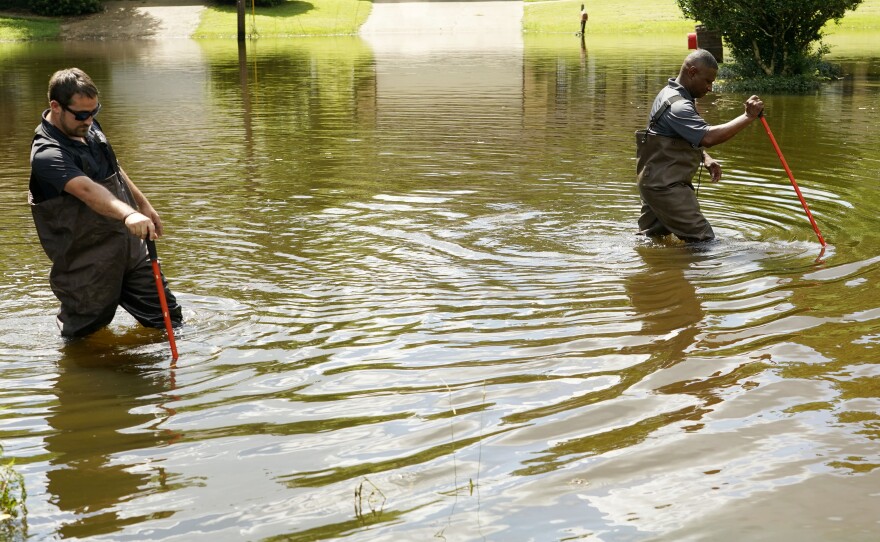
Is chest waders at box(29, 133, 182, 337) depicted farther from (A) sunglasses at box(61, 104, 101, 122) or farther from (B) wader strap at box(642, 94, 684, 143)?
(B) wader strap at box(642, 94, 684, 143)

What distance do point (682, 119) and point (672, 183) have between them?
2.13 ft

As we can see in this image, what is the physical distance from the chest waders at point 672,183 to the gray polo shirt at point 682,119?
0.10m

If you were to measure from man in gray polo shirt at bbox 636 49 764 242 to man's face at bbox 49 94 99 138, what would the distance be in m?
5.21

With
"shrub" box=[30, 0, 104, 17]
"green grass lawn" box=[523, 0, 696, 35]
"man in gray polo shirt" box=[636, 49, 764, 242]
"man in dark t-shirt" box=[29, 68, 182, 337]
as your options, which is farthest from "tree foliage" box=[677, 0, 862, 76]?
"shrub" box=[30, 0, 104, 17]

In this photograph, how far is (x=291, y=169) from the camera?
574 inches

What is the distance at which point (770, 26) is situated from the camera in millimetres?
24781

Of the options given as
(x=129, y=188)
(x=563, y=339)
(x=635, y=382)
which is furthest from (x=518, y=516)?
(x=129, y=188)

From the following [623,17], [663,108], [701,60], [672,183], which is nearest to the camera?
[701,60]

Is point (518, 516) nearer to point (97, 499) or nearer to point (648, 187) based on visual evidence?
point (97, 499)

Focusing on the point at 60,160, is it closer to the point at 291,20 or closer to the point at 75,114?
the point at 75,114

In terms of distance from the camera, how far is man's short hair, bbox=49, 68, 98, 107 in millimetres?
6550

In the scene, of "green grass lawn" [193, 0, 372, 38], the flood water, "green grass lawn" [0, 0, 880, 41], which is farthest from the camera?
"green grass lawn" [193, 0, 372, 38]

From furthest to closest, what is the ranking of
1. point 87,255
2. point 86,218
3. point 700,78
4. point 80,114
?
point 700,78 < point 87,255 < point 86,218 < point 80,114

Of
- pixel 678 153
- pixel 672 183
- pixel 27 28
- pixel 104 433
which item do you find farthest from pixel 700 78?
pixel 27 28
